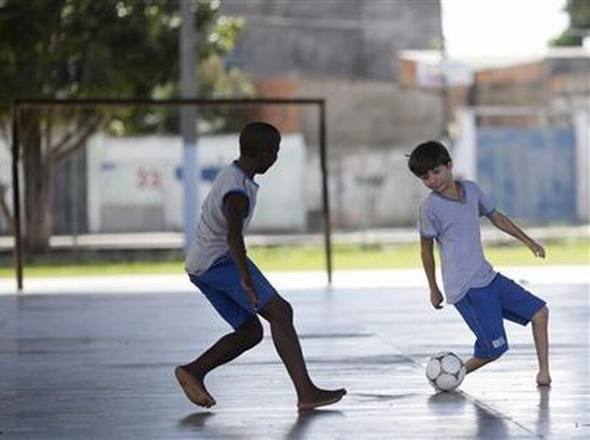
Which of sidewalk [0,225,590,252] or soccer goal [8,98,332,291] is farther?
sidewalk [0,225,590,252]

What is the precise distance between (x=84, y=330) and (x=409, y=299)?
4953 mm

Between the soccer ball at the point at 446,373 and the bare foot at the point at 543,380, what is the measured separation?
51cm

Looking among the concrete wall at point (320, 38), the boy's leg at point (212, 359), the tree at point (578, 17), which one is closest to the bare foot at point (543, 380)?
the boy's leg at point (212, 359)

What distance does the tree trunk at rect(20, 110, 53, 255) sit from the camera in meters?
34.7

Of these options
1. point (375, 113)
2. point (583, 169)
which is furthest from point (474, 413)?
point (375, 113)

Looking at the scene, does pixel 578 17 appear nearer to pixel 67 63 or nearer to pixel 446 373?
pixel 67 63

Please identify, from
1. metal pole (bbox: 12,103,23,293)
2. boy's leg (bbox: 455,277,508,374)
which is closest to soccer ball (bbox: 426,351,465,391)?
boy's leg (bbox: 455,277,508,374)

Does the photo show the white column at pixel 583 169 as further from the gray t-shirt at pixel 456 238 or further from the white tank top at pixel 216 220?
the white tank top at pixel 216 220

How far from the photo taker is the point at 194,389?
33.8ft

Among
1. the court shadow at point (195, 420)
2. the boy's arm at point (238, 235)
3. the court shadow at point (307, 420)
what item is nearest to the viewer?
the court shadow at point (307, 420)

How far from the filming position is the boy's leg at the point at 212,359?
33.8ft

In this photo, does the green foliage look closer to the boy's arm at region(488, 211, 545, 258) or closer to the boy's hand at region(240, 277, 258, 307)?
the boy's arm at region(488, 211, 545, 258)

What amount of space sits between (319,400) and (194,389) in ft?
2.25

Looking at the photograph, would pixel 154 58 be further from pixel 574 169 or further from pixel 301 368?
pixel 301 368
